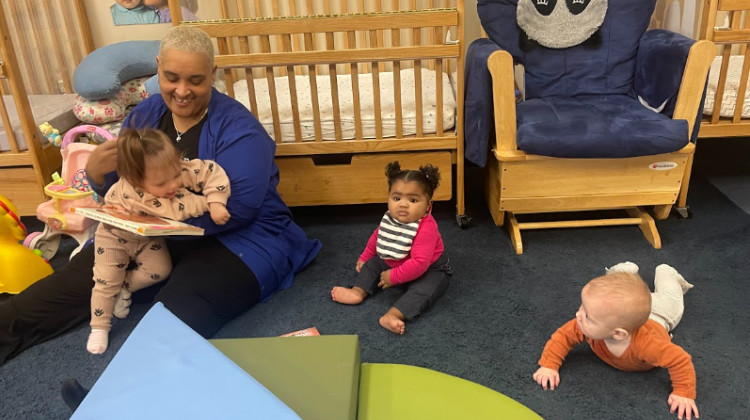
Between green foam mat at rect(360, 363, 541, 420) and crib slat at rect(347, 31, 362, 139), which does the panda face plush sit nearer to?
crib slat at rect(347, 31, 362, 139)

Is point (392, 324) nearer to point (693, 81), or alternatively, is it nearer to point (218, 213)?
point (218, 213)

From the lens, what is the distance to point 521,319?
74.9 inches

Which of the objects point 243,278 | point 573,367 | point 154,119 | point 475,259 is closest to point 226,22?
point 154,119

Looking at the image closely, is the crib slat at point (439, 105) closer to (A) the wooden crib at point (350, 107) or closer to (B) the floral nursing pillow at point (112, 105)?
(A) the wooden crib at point (350, 107)

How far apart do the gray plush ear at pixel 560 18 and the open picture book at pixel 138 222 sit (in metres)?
1.65

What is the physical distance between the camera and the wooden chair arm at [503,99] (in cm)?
213

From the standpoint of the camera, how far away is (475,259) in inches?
89.1

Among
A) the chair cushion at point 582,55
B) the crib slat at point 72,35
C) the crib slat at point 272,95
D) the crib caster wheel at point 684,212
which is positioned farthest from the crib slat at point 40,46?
the crib caster wheel at point 684,212

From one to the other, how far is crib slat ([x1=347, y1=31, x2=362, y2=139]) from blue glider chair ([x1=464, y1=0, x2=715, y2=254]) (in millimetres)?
417

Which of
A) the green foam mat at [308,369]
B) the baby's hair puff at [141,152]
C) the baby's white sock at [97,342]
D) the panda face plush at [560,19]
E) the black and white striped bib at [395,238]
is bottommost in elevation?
the baby's white sock at [97,342]

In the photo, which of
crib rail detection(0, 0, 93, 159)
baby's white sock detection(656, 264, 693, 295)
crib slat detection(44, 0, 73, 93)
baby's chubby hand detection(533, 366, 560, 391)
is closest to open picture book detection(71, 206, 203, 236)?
baby's chubby hand detection(533, 366, 560, 391)

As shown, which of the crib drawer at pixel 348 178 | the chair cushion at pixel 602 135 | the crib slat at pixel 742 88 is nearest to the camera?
the chair cushion at pixel 602 135

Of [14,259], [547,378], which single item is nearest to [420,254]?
[547,378]

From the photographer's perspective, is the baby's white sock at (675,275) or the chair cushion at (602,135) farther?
the chair cushion at (602,135)
